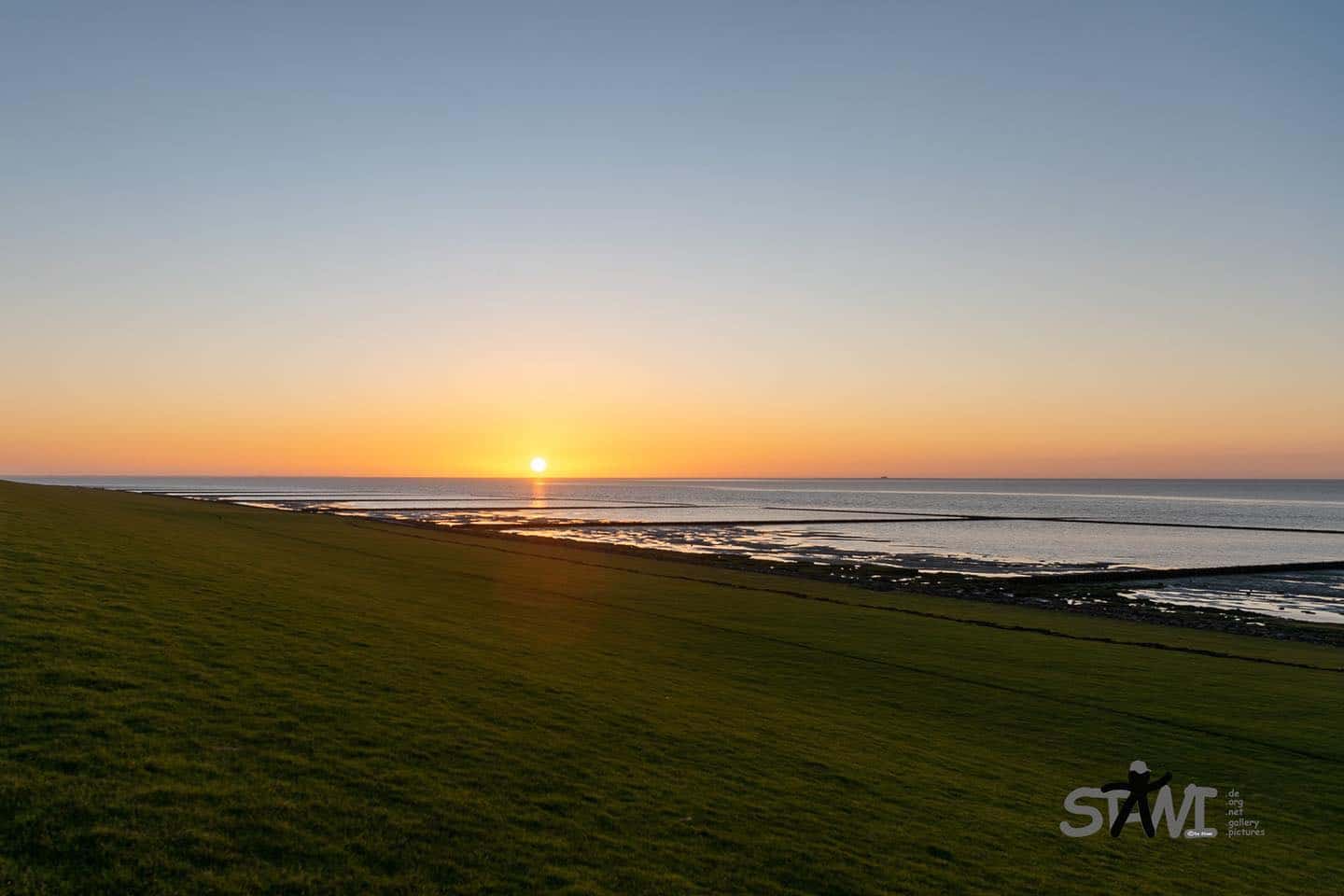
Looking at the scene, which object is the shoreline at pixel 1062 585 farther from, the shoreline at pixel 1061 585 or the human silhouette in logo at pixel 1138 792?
the human silhouette in logo at pixel 1138 792

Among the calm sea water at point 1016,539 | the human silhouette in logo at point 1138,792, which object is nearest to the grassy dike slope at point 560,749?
the human silhouette in logo at point 1138,792

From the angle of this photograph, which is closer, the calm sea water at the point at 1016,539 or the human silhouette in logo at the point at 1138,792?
the human silhouette in logo at the point at 1138,792

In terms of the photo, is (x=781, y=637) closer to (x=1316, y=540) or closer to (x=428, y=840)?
(x=428, y=840)

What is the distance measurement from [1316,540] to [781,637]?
11983 centimetres

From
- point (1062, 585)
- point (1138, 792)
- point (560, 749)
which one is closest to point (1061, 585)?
point (1062, 585)

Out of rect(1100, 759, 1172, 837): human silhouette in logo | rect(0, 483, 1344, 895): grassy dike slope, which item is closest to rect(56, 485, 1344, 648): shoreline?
rect(0, 483, 1344, 895): grassy dike slope

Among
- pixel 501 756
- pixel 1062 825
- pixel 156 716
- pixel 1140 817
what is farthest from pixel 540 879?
pixel 1140 817

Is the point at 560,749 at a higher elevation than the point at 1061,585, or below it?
higher

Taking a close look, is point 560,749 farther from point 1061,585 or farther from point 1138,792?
point 1061,585

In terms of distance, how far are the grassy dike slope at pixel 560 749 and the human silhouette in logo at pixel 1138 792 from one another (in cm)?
35

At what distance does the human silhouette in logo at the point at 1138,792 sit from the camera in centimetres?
1652

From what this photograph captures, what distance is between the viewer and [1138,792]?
58.8 ft

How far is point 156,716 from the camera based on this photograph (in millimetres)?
13523

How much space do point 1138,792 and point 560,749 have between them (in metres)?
12.8
